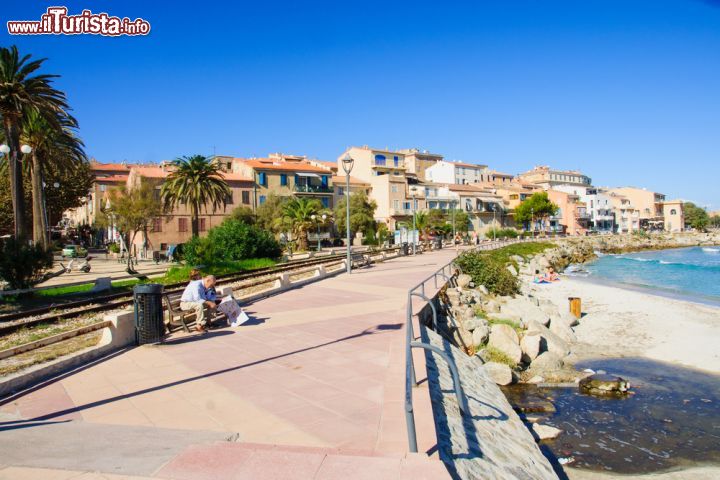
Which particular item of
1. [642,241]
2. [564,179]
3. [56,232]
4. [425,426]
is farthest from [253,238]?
[564,179]

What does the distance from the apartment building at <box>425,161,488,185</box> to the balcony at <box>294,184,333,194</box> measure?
3232cm

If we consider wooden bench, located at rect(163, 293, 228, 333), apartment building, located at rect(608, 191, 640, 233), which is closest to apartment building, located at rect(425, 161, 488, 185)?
apartment building, located at rect(608, 191, 640, 233)

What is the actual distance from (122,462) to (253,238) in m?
26.1

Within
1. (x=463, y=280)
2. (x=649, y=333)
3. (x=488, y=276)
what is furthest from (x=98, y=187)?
(x=649, y=333)

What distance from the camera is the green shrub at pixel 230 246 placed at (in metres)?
26.4

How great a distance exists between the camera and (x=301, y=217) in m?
43.5

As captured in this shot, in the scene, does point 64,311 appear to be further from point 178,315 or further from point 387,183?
point 387,183

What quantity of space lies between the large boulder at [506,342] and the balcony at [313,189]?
157 feet

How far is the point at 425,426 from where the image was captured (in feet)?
16.0

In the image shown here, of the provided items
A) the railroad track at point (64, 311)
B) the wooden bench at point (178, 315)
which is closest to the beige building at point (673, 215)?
the railroad track at point (64, 311)

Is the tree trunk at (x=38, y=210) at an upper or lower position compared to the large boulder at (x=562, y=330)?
upper

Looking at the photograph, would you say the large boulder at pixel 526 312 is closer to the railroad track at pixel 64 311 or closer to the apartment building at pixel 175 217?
the railroad track at pixel 64 311

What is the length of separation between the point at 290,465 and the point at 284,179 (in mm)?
56533

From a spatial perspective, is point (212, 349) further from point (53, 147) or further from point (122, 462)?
point (53, 147)
